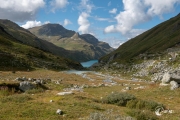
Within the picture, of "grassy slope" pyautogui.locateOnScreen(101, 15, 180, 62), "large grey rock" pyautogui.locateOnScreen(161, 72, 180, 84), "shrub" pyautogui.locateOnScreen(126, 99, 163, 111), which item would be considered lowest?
"shrub" pyautogui.locateOnScreen(126, 99, 163, 111)

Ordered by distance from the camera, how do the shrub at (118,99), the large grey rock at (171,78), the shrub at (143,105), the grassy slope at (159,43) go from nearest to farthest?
the shrub at (143,105)
the shrub at (118,99)
the large grey rock at (171,78)
the grassy slope at (159,43)

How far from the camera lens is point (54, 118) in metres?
13.8

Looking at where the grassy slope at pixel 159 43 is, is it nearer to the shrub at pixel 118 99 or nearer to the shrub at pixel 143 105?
the shrub at pixel 118 99

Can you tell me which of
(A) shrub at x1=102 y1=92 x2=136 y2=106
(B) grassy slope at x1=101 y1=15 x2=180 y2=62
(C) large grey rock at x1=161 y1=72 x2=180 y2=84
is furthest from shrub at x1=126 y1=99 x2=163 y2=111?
(B) grassy slope at x1=101 y1=15 x2=180 y2=62

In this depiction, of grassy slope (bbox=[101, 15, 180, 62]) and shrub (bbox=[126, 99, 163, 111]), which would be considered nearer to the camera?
shrub (bbox=[126, 99, 163, 111])

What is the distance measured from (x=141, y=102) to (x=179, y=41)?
335 ft

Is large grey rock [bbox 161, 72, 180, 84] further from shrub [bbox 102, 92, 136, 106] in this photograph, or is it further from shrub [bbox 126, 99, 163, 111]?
shrub [bbox 126, 99, 163, 111]

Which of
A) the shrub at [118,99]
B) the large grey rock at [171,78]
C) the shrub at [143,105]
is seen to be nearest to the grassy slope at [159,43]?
the large grey rock at [171,78]

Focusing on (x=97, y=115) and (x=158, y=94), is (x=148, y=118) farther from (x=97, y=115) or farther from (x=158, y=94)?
(x=158, y=94)

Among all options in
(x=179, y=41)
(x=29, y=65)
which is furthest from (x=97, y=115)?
(x=179, y=41)

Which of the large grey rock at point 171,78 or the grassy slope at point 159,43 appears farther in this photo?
the grassy slope at point 159,43

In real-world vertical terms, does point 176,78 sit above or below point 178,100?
above

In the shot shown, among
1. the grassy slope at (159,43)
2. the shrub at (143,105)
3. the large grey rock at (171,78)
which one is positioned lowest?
the shrub at (143,105)

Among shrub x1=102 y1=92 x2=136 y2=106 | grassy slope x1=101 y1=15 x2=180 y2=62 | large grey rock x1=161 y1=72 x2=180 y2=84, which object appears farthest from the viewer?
grassy slope x1=101 y1=15 x2=180 y2=62
